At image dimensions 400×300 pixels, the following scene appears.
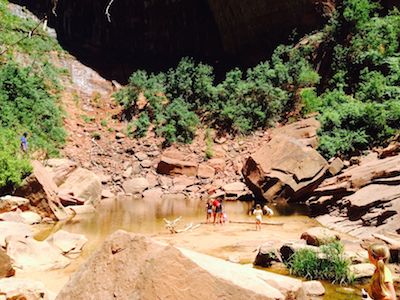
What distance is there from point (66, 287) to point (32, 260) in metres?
4.88

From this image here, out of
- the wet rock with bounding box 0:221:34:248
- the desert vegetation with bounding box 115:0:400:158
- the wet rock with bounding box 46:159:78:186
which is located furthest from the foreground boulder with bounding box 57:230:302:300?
the wet rock with bounding box 46:159:78:186

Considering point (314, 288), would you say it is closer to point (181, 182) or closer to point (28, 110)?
point (181, 182)

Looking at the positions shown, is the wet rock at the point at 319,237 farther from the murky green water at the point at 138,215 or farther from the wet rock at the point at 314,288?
the murky green water at the point at 138,215

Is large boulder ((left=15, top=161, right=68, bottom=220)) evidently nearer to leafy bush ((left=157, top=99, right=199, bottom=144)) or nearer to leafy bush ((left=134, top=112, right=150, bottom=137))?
leafy bush ((left=157, top=99, right=199, bottom=144))

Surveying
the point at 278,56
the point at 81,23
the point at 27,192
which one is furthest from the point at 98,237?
the point at 81,23

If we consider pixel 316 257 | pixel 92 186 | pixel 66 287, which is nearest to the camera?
pixel 66 287

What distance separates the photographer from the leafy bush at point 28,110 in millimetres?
22703

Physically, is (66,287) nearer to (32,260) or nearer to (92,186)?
(32,260)

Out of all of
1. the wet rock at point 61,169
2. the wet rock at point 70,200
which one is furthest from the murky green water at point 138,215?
the wet rock at point 61,169

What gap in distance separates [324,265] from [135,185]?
53.6 feet

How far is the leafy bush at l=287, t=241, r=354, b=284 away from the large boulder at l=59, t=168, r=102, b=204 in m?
12.5

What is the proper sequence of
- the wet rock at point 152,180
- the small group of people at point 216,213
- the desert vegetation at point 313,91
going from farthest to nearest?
the wet rock at point 152,180 → the desert vegetation at point 313,91 → the small group of people at point 216,213

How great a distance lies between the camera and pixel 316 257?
7.80 metres

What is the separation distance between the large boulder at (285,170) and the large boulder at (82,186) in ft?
24.5
